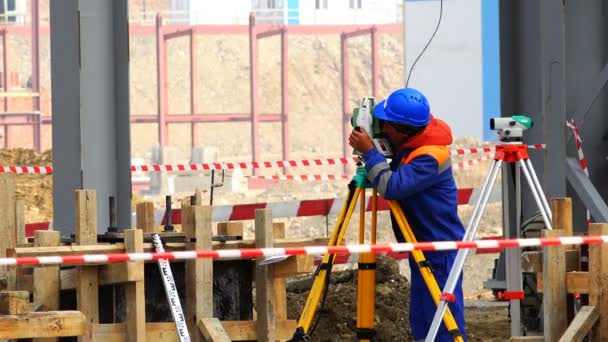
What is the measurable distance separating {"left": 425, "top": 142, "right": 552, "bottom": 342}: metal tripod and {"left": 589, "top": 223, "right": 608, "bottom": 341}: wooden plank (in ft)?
0.97

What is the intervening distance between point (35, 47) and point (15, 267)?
Result: 41.2m

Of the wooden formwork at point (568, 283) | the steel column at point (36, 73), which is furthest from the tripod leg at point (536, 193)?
the steel column at point (36, 73)

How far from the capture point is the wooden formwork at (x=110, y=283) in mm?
7293

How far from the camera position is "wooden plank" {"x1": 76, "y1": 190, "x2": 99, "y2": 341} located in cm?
770

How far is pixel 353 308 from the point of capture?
10883mm

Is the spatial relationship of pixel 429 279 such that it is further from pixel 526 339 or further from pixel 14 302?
pixel 14 302

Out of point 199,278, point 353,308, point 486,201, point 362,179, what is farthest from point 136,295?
point 353,308

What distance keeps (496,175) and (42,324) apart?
243 centimetres

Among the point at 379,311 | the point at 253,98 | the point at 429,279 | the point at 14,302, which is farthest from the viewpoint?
the point at 253,98

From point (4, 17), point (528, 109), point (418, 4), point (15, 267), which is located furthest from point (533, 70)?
point (4, 17)

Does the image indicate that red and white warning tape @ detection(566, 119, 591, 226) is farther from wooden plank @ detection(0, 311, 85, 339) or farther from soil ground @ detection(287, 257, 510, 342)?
wooden plank @ detection(0, 311, 85, 339)

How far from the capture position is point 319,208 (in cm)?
1702

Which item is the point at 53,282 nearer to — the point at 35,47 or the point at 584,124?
the point at 584,124

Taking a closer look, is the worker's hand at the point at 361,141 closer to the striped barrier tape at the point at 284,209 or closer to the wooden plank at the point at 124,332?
the wooden plank at the point at 124,332
